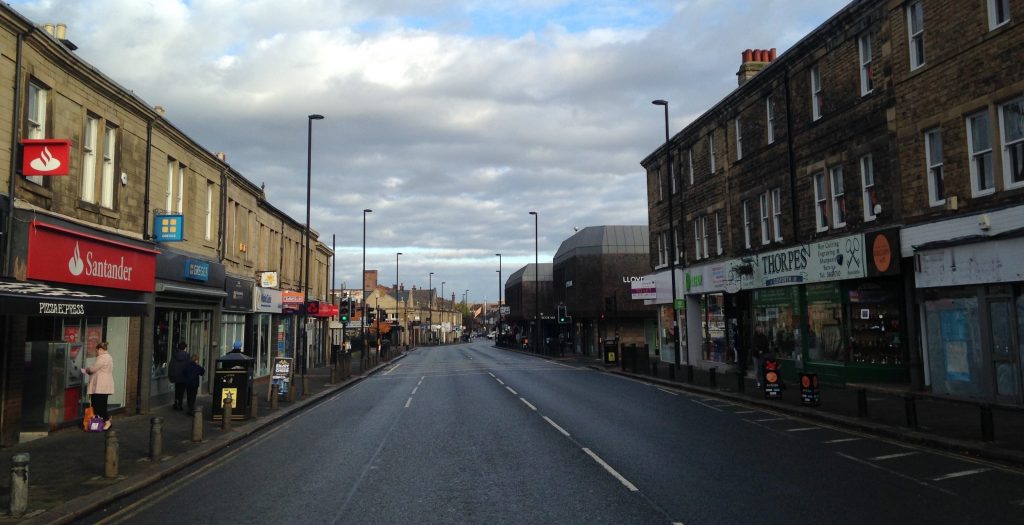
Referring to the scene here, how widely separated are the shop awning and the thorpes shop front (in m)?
0.02

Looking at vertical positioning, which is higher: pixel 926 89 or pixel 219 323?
pixel 926 89

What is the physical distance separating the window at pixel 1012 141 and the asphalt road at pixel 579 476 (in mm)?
7236

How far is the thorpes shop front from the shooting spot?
12859mm

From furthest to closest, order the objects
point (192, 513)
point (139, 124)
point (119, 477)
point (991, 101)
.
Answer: point (139, 124) < point (991, 101) < point (119, 477) < point (192, 513)

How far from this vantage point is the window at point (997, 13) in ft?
52.2

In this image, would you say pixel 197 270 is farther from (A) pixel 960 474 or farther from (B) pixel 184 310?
(A) pixel 960 474

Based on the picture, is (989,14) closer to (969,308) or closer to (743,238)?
(969,308)

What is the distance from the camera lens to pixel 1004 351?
1588 centimetres

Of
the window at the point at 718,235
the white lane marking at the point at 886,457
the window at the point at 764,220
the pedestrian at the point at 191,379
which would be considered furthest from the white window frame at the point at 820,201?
the pedestrian at the point at 191,379

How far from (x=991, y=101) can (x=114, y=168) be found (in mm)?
20824

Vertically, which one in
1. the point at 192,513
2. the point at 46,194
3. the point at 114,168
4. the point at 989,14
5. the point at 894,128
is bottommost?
the point at 192,513

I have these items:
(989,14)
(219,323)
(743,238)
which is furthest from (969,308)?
(219,323)

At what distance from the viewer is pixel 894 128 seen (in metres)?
19.4

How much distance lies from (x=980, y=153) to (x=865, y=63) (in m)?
5.85
